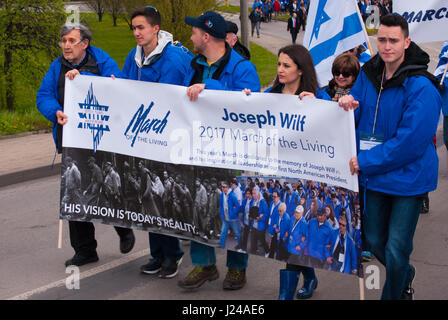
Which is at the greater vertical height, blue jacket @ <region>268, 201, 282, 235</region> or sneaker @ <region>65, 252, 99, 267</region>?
blue jacket @ <region>268, 201, 282, 235</region>

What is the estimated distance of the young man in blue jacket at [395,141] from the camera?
4.09 meters

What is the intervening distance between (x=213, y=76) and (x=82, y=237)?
5.89ft

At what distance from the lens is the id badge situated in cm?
427

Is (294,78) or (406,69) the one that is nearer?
(406,69)

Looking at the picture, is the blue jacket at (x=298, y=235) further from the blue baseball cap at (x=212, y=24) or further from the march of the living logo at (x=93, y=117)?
the march of the living logo at (x=93, y=117)

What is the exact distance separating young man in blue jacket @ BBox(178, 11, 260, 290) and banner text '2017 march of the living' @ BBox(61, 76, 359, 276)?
24cm

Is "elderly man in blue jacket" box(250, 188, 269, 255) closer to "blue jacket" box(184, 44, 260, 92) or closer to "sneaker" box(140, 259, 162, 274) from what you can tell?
"blue jacket" box(184, 44, 260, 92)

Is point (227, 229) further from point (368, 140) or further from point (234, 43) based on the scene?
point (234, 43)

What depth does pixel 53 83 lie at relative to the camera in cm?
557

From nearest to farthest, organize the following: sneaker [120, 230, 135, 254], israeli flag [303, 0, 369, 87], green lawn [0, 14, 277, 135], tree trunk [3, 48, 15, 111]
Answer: sneaker [120, 230, 135, 254]
israeli flag [303, 0, 369, 87]
green lawn [0, 14, 277, 135]
tree trunk [3, 48, 15, 111]

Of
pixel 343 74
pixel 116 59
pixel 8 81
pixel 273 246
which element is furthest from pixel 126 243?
pixel 116 59

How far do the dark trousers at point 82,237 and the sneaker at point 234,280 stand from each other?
1.17 metres

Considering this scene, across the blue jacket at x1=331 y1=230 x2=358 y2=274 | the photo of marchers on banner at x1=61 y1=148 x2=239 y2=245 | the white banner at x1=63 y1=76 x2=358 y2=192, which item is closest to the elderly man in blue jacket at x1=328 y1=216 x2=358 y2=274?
the blue jacket at x1=331 y1=230 x2=358 y2=274
